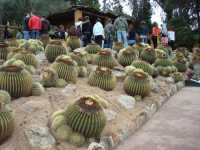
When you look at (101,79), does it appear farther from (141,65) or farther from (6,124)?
(6,124)

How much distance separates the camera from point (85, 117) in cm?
768

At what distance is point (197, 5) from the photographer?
100 feet

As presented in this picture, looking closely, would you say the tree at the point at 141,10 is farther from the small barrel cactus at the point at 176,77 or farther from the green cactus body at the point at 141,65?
the green cactus body at the point at 141,65

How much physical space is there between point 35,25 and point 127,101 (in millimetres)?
8296

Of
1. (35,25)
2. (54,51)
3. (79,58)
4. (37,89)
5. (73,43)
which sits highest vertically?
(35,25)

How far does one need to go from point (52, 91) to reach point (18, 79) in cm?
105

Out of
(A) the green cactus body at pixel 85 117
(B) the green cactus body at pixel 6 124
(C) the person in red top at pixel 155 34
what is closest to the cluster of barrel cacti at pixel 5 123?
(B) the green cactus body at pixel 6 124

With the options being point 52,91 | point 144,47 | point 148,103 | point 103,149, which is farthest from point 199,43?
point 103,149

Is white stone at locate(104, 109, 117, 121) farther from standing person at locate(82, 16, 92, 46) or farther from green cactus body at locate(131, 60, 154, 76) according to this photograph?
standing person at locate(82, 16, 92, 46)

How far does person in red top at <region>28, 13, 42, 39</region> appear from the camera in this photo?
17578mm

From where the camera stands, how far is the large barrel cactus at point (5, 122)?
714 centimetres

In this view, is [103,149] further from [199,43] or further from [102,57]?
[199,43]

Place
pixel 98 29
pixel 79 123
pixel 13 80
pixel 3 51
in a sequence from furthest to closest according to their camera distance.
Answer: pixel 98 29
pixel 3 51
pixel 13 80
pixel 79 123

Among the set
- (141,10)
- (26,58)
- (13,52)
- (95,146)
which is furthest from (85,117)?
(141,10)
